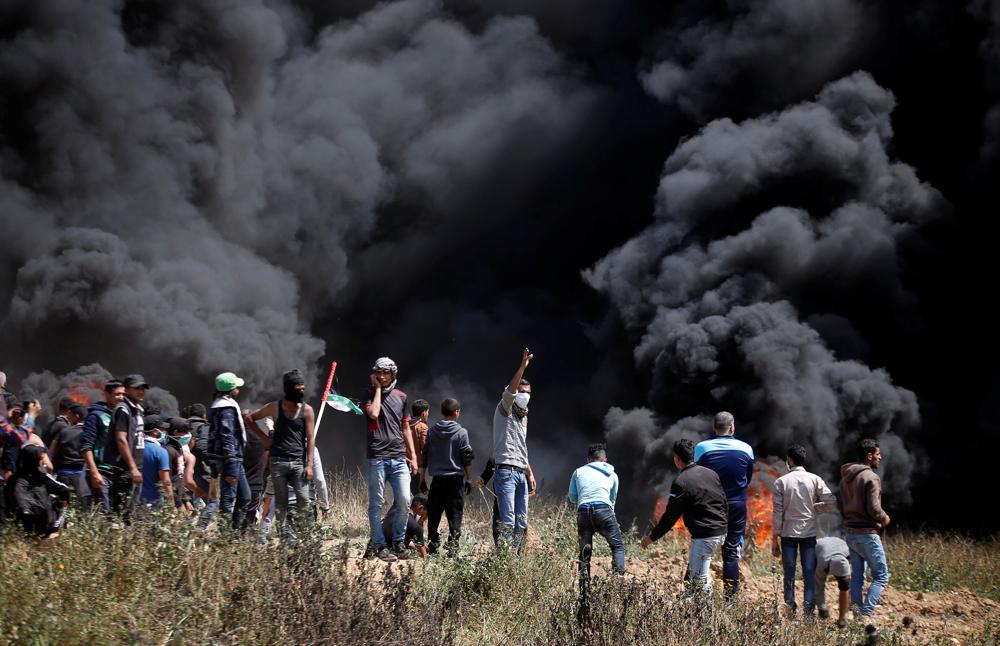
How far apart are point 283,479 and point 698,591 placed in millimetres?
3653

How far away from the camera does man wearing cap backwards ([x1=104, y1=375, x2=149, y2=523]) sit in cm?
795

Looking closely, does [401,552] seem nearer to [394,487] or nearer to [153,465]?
[394,487]

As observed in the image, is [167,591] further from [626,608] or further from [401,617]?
[626,608]

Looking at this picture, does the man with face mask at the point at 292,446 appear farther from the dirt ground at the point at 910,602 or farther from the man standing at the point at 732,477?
the man standing at the point at 732,477

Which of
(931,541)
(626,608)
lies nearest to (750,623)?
(626,608)

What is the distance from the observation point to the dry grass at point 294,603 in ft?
16.2

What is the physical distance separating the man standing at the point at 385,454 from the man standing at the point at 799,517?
3359 millimetres

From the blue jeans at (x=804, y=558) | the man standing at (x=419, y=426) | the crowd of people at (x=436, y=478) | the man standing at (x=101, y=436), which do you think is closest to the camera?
the crowd of people at (x=436, y=478)

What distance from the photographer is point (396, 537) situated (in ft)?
28.5

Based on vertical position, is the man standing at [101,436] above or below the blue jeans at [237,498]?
above

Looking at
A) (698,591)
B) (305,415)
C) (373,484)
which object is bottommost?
(698,591)

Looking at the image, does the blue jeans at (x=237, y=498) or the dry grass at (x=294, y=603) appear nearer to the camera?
the dry grass at (x=294, y=603)

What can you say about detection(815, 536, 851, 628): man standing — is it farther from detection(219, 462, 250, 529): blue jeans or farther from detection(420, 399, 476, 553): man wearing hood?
detection(219, 462, 250, 529): blue jeans

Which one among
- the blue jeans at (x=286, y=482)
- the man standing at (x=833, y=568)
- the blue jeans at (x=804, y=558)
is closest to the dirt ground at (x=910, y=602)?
the blue jeans at (x=804, y=558)
